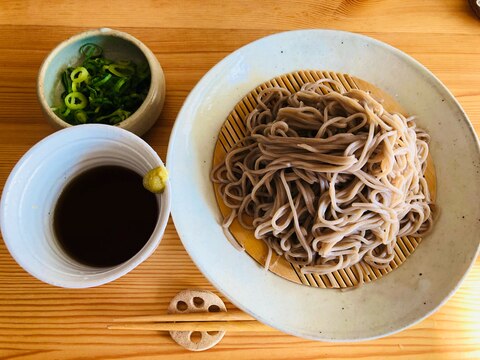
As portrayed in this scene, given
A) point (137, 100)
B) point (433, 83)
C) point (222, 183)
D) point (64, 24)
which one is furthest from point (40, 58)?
point (433, 83)

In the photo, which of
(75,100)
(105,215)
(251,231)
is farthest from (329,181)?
(75,100)

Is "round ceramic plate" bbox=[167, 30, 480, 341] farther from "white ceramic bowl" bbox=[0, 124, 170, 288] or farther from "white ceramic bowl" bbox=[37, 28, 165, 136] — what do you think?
"white ceramic bowl" bbox=[0, 124, 170, 288]

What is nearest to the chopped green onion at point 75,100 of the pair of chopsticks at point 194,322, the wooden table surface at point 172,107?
the wooden table surface at point 172,107

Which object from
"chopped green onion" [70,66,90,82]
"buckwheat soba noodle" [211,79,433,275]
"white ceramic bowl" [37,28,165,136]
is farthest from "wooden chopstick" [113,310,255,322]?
"chopped green onion" [70,66,90,82]

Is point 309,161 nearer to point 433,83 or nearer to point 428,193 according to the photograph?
point 428,193

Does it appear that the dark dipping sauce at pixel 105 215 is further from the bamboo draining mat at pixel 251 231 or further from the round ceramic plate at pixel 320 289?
Result: the bamboo draining mat at pixel 251 231

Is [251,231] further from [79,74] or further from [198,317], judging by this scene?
[79,74]
